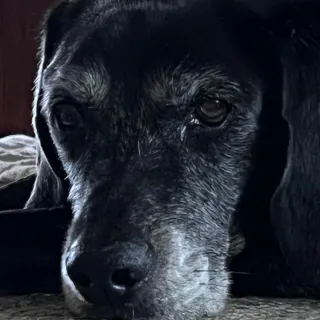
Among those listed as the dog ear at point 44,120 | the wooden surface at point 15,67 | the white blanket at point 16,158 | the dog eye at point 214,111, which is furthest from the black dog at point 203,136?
the wooden surface at point 15,67

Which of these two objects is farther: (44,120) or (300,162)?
(44,120)

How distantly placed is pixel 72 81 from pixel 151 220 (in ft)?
0.83

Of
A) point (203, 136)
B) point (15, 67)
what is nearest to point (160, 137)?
point (203, 136)

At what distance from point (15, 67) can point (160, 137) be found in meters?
1.99

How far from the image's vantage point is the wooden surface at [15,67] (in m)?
Result: 3.01

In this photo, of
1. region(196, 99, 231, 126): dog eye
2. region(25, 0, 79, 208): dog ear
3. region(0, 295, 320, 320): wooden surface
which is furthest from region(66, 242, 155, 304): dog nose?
region(25, 0, 79, 208): dog ear

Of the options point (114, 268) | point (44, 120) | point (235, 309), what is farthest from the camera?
point (44, 120)

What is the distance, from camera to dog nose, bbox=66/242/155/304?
0.97 meters

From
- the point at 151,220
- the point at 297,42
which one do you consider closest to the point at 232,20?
the point at 297,42

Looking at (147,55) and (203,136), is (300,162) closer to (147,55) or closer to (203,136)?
(203,136)

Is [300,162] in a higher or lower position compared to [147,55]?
lower

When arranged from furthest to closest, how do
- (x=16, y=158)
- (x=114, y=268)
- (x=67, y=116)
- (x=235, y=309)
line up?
(x=16, y=158), (x=67, y=116), (x=235, y=309), (x=114, y=268)

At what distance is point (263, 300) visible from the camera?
117 cm

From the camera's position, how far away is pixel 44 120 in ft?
4.52
